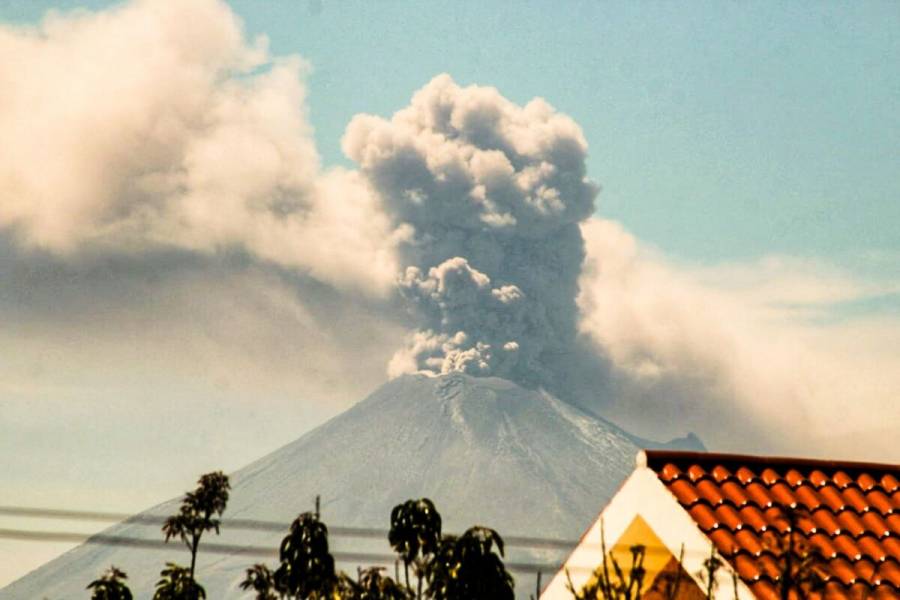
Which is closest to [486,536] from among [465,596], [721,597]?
[465,596]

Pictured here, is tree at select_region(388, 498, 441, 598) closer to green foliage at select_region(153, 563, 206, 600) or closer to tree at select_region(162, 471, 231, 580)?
green foliage at select_region(153, 563, 206, 600)

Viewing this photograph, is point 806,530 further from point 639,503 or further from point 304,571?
point 304,571

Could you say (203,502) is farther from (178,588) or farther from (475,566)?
(475,566)

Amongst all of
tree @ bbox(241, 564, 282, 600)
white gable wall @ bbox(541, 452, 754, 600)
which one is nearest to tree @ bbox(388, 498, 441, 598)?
tree @ bbox(241, 564, 282, 600)

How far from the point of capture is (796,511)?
1644 cm

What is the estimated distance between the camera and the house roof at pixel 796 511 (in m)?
15.5

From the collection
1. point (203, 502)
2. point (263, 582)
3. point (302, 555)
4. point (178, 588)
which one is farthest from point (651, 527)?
point (203, 502)

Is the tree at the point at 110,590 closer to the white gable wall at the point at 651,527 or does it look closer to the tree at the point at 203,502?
the tree at the point at 203,502

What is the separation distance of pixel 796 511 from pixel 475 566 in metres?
28.2

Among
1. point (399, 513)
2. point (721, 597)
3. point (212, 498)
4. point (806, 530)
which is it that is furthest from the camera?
point (212, 498)

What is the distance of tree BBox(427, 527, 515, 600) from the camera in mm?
37094

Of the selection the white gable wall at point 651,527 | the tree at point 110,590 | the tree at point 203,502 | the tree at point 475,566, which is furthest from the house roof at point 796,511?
the tree at point 203,502

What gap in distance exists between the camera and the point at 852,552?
52.5 ft

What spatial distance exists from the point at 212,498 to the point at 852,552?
3427 inches
